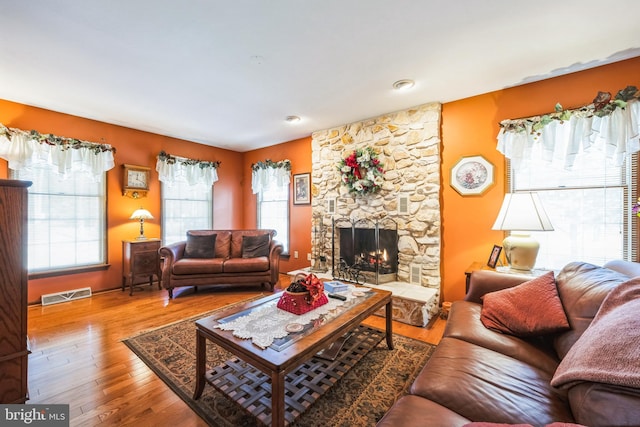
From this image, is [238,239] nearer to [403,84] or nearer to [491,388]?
[403,84]

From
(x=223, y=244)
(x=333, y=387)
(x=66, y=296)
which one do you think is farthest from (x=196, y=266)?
(x=333, y=387)

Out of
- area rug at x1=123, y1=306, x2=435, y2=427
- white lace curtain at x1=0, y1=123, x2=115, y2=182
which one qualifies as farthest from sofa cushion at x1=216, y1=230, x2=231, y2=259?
white lace curtain at x1=0, y1=123, x2=115, y2=182

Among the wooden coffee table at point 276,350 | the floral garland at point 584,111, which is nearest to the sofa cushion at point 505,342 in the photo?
the wooden coffee table at point 276,350

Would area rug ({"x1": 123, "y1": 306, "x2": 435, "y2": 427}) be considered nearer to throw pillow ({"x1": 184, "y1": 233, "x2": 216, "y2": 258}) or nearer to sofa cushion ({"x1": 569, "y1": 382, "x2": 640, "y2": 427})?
sofa cushion ({"x1": 569, "y1": 382, "x2": 640, "y2": 427})

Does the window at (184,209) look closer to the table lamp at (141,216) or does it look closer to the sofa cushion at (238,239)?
the table lamp at (141,216)

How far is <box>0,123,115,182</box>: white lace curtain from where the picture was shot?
3.06m

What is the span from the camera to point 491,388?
1137 mm

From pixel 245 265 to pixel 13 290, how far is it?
2444 millimetres

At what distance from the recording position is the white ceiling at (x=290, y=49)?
67.9 inches

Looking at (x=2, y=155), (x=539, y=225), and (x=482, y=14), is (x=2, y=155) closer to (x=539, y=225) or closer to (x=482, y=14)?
(x=482, y=14)

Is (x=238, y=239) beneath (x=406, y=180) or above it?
beneath

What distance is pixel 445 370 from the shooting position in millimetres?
1273

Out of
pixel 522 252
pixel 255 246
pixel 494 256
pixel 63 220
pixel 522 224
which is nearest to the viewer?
pixel 522 224

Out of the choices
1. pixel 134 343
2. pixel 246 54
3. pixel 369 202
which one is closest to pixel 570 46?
pixel 369 202
